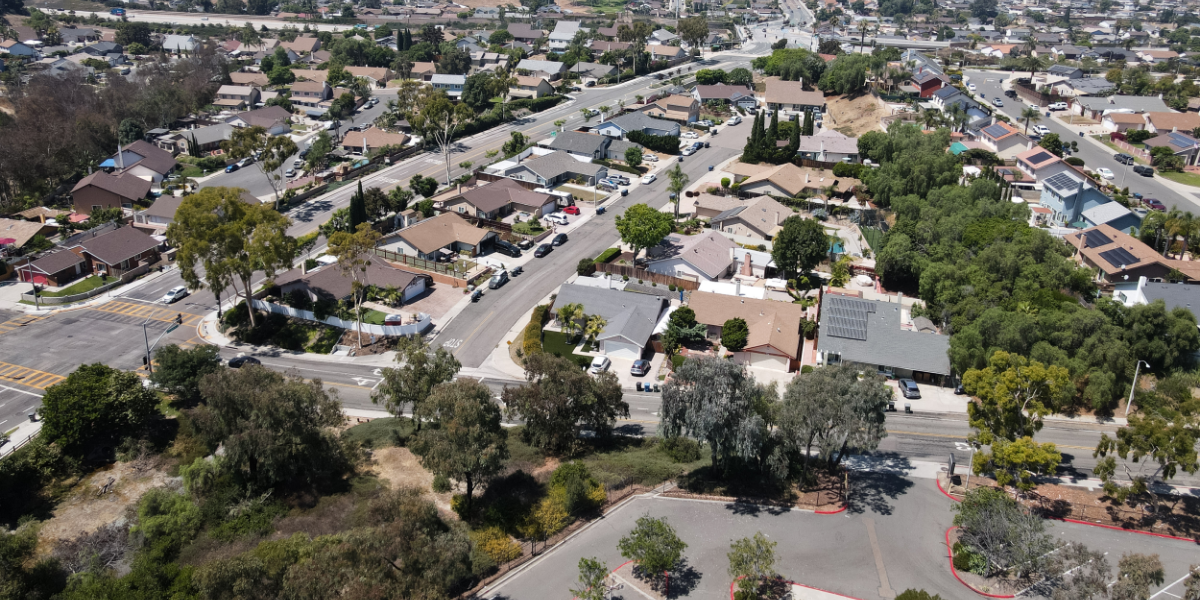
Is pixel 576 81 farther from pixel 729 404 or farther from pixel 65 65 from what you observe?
pixel 729 404

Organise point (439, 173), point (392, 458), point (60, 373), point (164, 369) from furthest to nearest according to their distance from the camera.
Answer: point (439, 173) → point (60, 373) → point (164, 369) → point (392, 458)

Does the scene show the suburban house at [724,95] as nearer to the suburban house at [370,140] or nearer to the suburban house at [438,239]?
the suburban house at [370,140]

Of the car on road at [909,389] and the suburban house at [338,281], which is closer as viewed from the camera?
the car on road at [909,389]

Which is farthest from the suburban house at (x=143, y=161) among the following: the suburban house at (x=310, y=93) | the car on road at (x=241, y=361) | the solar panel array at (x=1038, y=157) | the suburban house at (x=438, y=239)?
the solar panel array at (x=1038, y=157)

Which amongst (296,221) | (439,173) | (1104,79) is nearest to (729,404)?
(296,221)

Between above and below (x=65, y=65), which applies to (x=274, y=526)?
below
